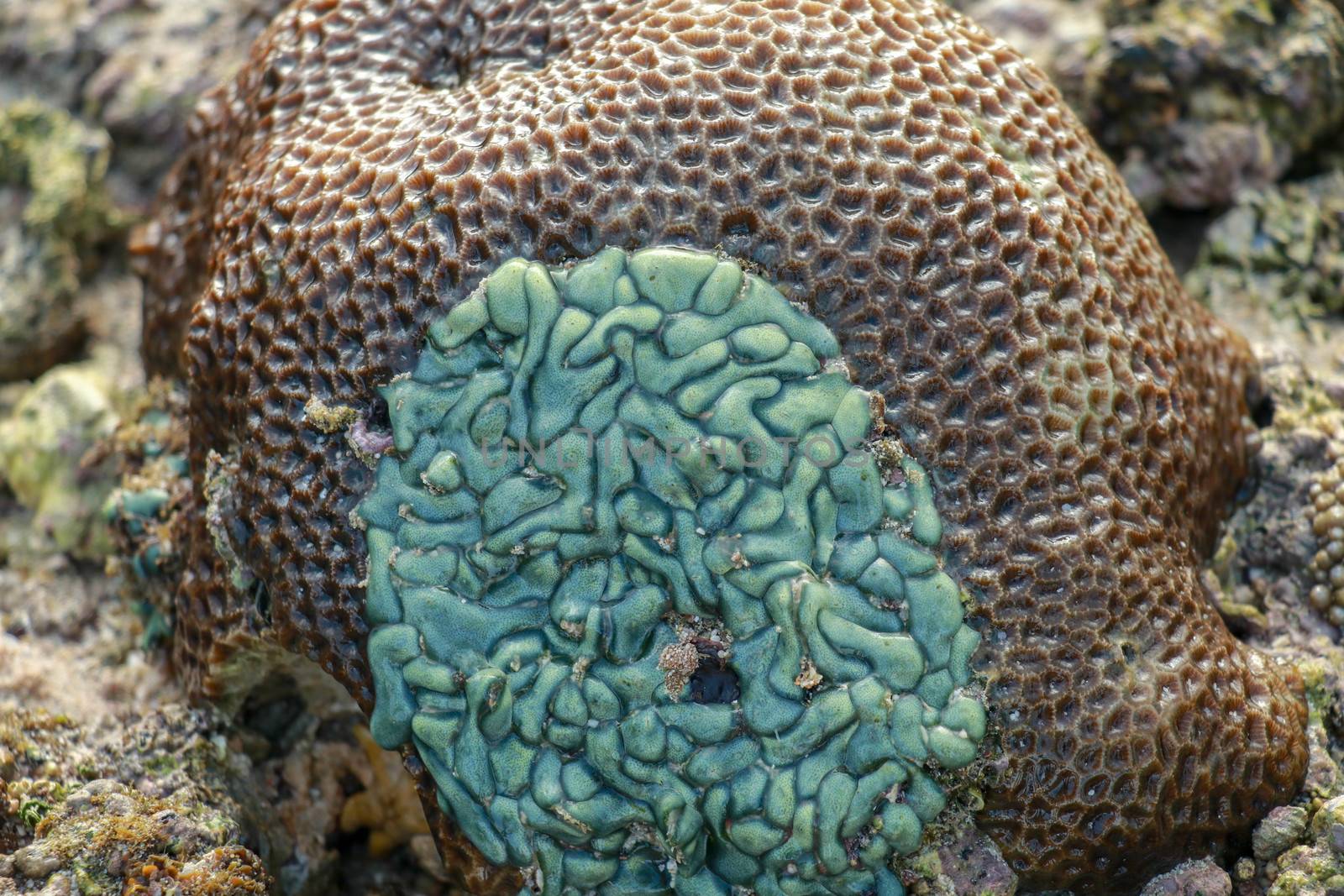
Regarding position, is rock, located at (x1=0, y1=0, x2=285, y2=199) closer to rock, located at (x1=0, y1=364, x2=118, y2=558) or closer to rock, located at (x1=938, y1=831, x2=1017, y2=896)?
rock, located at (x1=0, y1=364, x2=118, y2=558)

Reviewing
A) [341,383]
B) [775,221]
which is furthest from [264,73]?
[775,221]

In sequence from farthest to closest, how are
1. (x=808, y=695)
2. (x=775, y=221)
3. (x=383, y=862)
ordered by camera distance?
(x=383, y=862)
(x=775, y=221)
(x=808, y=695)

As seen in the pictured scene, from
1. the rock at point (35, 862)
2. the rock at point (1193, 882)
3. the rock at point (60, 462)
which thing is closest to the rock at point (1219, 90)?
the rock at point (1193, 882)

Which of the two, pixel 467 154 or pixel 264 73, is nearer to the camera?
pixel 467 154

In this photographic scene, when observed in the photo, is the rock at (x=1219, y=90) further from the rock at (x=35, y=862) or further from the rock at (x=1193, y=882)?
the rock at (x=35, y=862)

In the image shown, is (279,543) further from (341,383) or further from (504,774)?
(504,774)

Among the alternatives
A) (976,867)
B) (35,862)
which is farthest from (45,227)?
(976,867)
